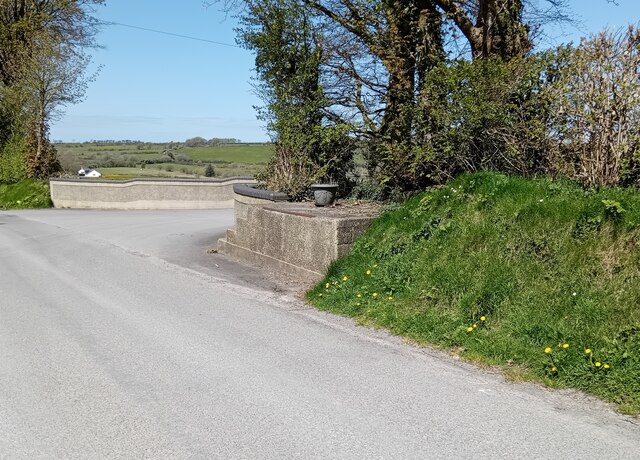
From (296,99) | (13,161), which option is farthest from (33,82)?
(296,99)

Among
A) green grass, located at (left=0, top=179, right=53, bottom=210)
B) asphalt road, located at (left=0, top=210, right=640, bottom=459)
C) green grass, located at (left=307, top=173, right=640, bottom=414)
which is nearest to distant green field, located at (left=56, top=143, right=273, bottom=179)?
green grass, located at (left=0, top=179, right=53, bottom=210)

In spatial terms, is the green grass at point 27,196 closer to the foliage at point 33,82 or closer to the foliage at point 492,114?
the foliage at point 33,82

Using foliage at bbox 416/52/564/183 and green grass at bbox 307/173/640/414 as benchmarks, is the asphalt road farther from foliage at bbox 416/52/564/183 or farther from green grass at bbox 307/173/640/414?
foliage at bbox 416/52/564/183

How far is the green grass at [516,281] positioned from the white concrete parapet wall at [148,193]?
1860 centimetres

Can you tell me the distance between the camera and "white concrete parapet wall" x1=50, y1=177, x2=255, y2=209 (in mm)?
26859

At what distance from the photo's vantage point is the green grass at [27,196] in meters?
28.5

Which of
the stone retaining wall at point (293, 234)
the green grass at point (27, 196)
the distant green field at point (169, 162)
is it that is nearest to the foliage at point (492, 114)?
the stone retaining wall at point (293, 234)

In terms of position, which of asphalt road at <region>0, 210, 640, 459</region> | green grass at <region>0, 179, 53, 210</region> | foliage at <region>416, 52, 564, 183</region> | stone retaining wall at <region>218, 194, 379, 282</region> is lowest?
green grass at <region>0, 179, 53, 210</region>

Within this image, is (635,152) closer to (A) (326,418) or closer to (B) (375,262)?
(B) (375,262)

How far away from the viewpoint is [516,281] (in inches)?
263

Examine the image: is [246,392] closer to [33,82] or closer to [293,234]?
[293,234]

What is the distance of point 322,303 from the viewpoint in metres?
8.36

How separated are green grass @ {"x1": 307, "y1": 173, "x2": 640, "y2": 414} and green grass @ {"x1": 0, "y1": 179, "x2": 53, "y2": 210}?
23.3 meters

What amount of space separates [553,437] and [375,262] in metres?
4.50
